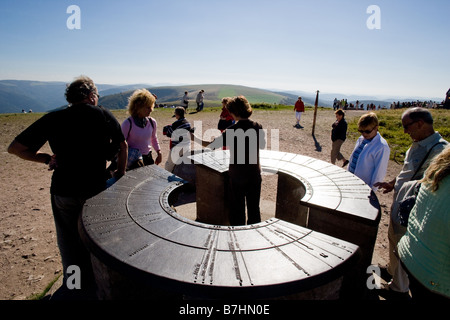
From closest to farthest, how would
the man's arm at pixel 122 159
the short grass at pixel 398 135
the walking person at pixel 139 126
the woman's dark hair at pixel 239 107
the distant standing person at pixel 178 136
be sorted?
the man's arm at pixel 122 159
the woman's dark hair at pixel 239 107
the walking person at pixel 139 126
the distant standing person at pixel 178 136
the short grass at pixel 398 135

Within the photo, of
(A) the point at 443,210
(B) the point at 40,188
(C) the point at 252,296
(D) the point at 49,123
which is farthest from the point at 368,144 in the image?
(B) the point at 40,188

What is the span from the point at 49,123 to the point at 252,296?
2210mm

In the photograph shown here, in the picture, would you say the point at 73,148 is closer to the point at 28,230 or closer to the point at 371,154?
the point at 28,230

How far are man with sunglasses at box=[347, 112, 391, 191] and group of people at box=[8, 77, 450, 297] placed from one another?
1cm

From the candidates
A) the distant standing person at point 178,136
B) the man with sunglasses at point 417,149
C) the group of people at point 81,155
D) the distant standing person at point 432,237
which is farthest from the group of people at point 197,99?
the distant standing person at point 432,237

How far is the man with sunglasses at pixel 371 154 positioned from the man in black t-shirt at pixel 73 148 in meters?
3.08

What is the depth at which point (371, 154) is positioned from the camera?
137 inches

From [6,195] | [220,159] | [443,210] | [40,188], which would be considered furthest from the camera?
[40,188]

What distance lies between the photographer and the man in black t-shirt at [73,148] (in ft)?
7.67

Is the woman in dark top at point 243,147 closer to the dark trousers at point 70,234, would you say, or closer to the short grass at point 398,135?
the dark trousers at point 70,234

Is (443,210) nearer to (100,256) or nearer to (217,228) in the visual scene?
(217,228)

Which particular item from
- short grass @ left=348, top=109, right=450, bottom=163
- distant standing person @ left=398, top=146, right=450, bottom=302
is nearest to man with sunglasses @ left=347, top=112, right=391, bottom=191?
distant standing person @ left=398, top=146, right=450, bottom=302
